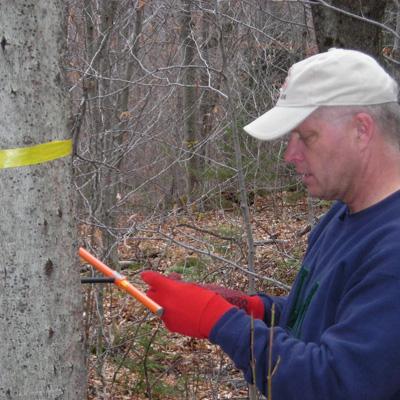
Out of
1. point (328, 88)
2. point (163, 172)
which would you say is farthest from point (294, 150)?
point (163, 172)

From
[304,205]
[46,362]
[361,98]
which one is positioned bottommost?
[304,205]

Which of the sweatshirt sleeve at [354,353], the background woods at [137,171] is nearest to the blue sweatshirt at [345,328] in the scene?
the sweatshirt sleeve at [354,353]

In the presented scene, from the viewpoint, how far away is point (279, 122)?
1.83m

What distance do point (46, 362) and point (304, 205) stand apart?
812 cm

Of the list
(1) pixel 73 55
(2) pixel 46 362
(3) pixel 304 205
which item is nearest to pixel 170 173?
(3) pixel 304 205

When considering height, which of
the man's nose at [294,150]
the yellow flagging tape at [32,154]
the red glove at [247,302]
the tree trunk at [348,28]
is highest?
the tree trunk at [348,28]

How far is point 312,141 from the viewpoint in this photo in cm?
178

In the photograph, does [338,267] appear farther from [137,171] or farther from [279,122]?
[137,171]

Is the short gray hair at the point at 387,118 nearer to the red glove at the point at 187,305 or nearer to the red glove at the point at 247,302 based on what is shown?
the red glove at the point at 187,305

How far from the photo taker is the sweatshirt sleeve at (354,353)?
4.91 ft

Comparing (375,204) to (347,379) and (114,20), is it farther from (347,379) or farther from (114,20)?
(114,20)

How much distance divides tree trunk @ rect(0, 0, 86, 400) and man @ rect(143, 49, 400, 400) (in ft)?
1.03

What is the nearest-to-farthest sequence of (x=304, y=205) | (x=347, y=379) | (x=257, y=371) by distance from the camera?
(x=347, y=379), (x=257, y=371), (x=304, y=205)

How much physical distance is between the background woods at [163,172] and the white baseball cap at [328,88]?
118 cm
